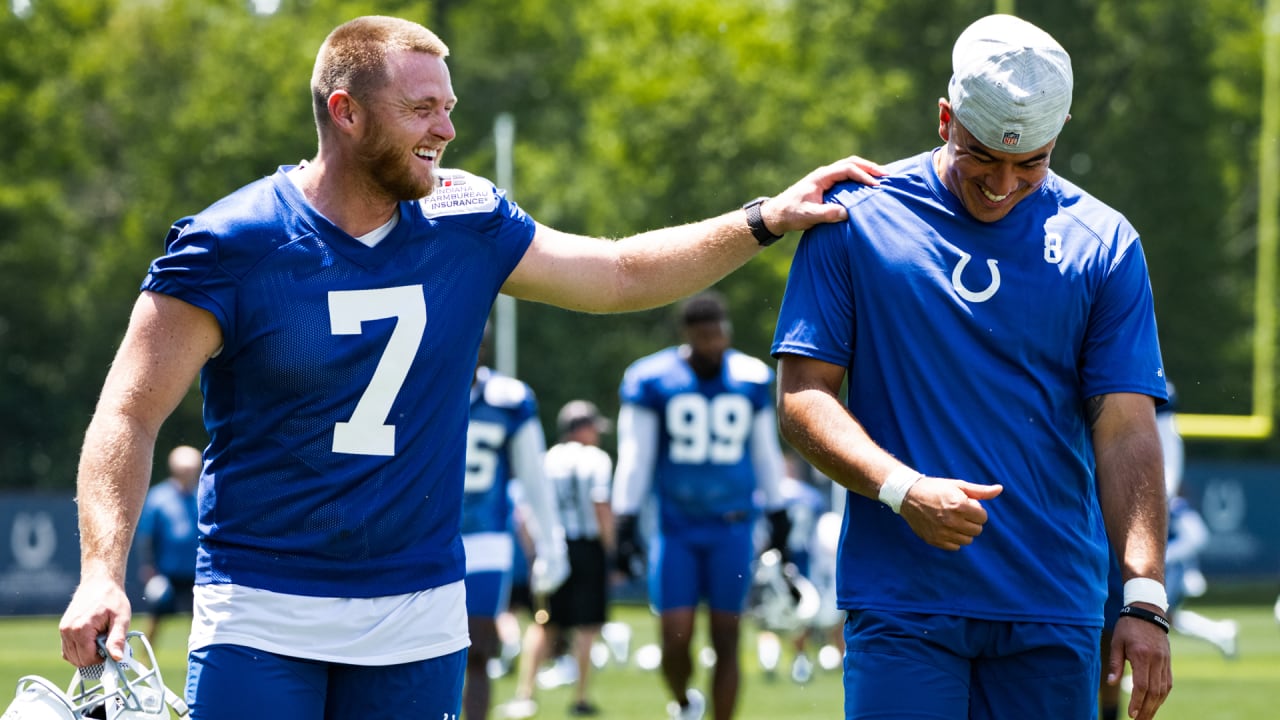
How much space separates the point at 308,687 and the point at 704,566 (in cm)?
604

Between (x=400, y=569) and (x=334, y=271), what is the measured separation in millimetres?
683

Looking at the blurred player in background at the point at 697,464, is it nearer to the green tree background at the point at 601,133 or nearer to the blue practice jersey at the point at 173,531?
the blue practice jersey at the point at 173,531

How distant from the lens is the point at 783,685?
14.3 metres

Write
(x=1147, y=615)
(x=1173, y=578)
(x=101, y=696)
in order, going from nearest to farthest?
(x=101, y=696)
(x=1147, y=615)
(x=1173, y=578)

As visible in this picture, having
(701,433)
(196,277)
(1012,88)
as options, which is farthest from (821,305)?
(701,433)

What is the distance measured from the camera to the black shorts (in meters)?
12.8

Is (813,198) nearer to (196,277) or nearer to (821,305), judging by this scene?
(821,305)

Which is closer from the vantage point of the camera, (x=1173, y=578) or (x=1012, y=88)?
(x=1012, y=88)

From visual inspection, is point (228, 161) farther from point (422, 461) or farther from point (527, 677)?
point (422, 461)

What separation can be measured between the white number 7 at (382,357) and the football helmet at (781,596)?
6547 mm

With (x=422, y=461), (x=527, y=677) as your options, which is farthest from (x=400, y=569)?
(x=527, y=677)

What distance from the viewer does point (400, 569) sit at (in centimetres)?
387

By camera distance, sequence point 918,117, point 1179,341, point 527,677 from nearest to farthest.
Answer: point 527,677
point 1179,341
point 918,117

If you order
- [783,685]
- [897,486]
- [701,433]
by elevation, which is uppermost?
[701,433]
